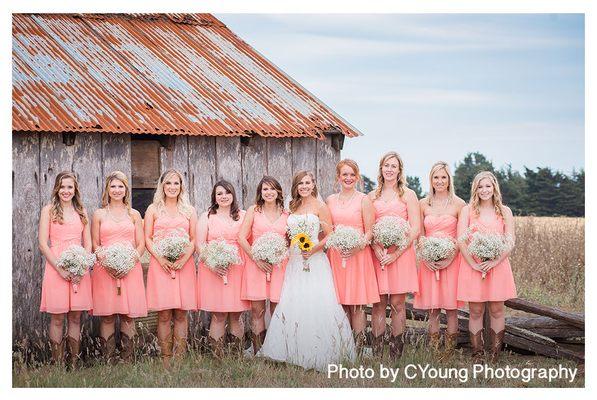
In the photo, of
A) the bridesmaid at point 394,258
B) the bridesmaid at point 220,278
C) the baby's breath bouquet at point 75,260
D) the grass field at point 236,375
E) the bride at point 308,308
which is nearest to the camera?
the grass field at point 236,375

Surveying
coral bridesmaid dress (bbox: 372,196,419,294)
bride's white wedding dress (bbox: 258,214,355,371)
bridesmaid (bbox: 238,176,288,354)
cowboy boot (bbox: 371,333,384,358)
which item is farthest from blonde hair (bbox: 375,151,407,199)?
cowboy boot (bbox: 371,333,384,358)

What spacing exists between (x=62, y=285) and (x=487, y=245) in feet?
13.4

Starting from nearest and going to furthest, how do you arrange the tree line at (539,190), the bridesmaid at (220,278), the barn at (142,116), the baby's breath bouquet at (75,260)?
1. the baby's breath bouquet at (75,260)
2. the bridesmaid at (220,278)
3. the barn at (142,116)
4. the tree line at (539,190)

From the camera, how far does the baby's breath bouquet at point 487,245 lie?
824 centimetres

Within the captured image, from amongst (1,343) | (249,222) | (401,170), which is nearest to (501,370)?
(401,170)

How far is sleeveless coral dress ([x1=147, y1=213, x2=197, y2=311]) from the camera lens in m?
8.49

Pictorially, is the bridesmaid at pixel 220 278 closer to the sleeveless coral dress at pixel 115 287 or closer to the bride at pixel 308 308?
the bride at pixel 308 308

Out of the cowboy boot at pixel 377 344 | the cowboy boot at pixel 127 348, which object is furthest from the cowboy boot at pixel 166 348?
the cowboy boot at pixel 377 344

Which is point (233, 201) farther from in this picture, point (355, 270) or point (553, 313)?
point (553, 313)

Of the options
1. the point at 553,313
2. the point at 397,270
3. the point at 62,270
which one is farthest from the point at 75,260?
the point at 553,313

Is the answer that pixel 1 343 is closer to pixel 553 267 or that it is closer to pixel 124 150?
pixel 124 150

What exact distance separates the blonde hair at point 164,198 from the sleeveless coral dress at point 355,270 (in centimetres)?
143

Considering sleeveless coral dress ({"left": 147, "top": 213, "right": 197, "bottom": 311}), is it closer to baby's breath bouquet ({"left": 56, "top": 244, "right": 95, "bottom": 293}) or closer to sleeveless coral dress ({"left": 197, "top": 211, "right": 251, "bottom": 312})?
sleeveless coral dress ({"left": 197, "top": 211, "right": 251, "bottom": 312})

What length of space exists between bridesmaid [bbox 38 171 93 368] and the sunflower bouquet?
1.99 meters
